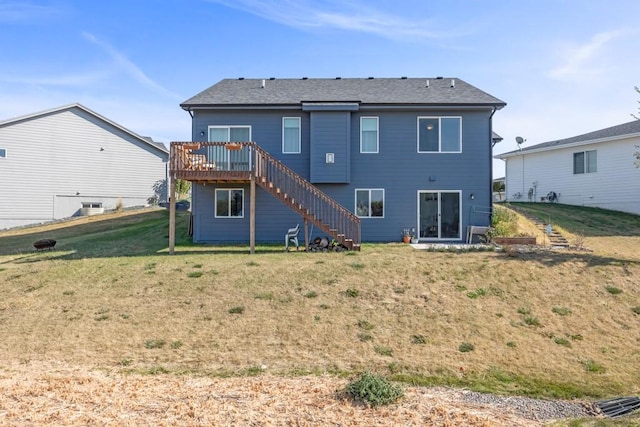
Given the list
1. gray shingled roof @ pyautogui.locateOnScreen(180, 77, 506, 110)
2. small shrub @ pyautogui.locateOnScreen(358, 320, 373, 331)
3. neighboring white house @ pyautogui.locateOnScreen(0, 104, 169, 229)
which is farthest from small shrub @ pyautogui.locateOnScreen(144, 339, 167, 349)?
neighboring white house @ pyautogui.locateOnScreen(0, 104, 169, 229)

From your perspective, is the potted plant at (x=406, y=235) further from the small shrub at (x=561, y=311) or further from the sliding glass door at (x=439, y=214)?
the small shrub at (x=561, y=311)

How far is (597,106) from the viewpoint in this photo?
16.1m

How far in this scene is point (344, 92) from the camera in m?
17.2

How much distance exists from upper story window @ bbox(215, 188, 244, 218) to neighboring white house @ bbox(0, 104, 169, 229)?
13.7 metres

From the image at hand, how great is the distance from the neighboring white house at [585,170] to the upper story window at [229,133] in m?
18.5

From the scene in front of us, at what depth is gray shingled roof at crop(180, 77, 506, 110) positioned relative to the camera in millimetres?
16125

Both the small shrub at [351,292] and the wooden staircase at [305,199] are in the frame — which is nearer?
the small shrub at [351,292]

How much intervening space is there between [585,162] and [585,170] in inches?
17.7

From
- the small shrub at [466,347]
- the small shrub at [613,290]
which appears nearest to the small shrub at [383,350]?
the small shrub at [466,347]

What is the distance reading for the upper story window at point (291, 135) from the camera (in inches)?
648

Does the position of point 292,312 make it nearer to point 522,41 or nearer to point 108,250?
point 108,250

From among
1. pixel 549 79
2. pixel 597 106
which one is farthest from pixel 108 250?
pixel 597 106

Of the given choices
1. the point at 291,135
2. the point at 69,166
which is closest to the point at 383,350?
the point at 291,135

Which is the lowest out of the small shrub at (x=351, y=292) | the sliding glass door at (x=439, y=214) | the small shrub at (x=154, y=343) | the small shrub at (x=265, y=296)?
the small shrub at (x=154, y=343)
